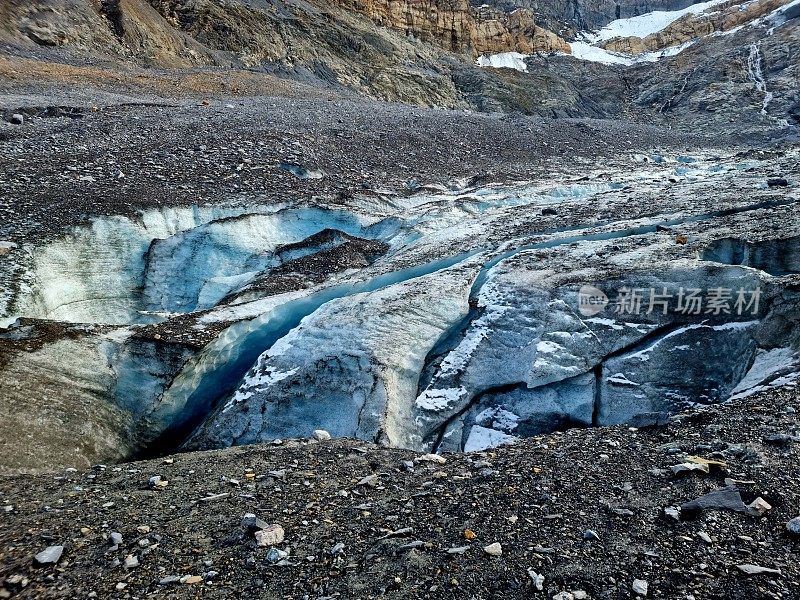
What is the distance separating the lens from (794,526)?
3.65 metres

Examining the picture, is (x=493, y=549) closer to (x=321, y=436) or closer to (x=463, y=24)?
(x=321, y=436)

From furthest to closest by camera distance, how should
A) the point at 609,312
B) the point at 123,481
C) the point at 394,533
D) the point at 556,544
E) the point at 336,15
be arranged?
the point at 336,15 < the point at 609,312 < the point at 123,481 < the point at 394,533 < the point at 556,544

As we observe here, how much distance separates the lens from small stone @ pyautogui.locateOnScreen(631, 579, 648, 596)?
129 inches

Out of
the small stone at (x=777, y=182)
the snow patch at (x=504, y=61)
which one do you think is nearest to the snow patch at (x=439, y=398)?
the small stone at (x=777, y=182)

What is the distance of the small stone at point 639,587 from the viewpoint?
329cm

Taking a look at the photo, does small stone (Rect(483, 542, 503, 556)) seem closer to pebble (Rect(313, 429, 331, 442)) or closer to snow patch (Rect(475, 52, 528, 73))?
pebble (Rect(313, 429, 331, 442))

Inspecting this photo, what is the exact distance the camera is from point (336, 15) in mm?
42844

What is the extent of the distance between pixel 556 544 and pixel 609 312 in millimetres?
4685

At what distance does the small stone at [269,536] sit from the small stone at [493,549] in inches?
61.3

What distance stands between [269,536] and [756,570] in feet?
10.8

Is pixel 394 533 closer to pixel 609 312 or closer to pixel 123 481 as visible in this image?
pixel 123 481

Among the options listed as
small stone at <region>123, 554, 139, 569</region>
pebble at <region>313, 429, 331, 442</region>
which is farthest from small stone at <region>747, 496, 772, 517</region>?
small stone at <region>123, 554, 139, 569</region>

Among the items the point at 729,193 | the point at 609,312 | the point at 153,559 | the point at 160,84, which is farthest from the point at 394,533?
the point at 160,84

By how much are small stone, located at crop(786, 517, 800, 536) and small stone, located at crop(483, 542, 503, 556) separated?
193 cm
